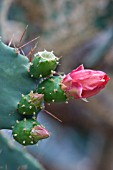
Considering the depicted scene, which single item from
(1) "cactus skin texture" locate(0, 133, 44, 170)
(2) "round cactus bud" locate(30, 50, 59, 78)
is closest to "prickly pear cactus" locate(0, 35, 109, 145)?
(2) "round cactus bud" locate(30, 50, 59, 78)

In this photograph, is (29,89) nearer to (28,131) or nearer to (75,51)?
(28,131)

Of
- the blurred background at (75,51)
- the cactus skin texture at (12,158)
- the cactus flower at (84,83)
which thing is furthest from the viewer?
the blurred background at (75,51)

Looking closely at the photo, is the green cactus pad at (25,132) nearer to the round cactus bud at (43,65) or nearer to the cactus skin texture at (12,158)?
the round cactus bud at (43,65)

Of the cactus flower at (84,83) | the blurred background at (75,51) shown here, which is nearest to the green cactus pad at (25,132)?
the cactus flower at (84,83)

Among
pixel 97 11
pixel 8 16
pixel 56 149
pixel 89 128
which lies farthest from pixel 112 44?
pixel 56 149

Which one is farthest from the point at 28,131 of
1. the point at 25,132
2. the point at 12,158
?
the point at 12,158

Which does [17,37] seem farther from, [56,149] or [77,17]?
[56,149]
